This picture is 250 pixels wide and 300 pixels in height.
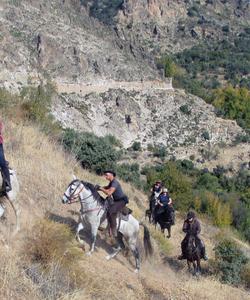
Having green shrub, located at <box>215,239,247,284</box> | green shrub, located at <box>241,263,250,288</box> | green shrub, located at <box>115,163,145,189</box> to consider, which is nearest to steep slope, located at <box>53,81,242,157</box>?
green shrub, located at <box>115,163,145,189</box>

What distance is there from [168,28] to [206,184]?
92236 millimetres

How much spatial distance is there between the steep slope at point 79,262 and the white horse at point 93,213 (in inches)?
16.0

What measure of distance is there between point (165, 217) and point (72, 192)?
246 inches

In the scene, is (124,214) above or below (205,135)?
above

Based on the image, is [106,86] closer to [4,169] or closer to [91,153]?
[91,153]

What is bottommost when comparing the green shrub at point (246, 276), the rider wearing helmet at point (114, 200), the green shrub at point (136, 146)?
the green shrub at point (136, 146)

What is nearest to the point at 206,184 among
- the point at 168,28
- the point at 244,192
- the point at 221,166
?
the point at 244,192

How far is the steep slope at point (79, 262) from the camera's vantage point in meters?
6.51

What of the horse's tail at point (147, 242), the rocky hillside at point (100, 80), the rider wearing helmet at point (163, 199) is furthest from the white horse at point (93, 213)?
the rocky hillside at point (100, 80)

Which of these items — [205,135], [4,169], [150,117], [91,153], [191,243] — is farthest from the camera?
[150,117]

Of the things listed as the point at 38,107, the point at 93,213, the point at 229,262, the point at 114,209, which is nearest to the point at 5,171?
the point at 93,213

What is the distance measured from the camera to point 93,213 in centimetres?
975

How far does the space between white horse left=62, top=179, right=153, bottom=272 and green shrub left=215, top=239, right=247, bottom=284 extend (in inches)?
128

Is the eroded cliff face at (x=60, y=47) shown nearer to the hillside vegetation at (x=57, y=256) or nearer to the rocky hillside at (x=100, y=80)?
the rocky hillside at (x=100, y=80)
